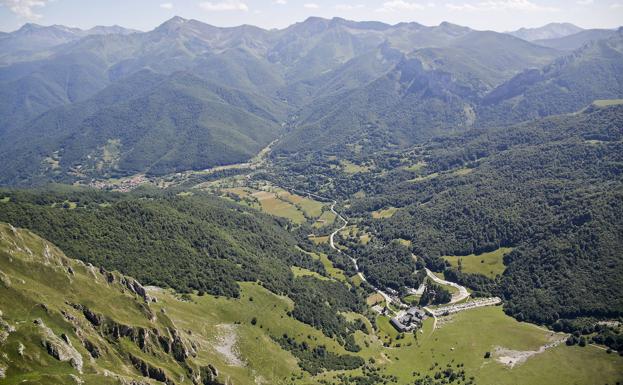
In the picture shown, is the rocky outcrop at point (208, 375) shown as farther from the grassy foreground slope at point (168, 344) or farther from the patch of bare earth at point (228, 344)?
the patch of bare earth at point (228, 344)

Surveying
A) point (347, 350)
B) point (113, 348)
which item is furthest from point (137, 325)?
point (347, 350)

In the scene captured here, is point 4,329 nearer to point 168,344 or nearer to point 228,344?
point 168,344

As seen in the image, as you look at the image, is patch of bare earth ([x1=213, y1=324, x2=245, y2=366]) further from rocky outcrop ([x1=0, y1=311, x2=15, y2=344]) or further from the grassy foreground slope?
rocky outcrop ([x1=0, y1=311, x2=15, y2=344])

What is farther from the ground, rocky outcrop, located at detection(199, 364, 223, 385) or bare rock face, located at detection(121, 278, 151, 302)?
bare rock face, located at detection(121, 278, 151, 302)

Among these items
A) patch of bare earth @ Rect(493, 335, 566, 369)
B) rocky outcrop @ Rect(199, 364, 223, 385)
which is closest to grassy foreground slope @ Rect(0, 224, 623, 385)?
rocky outcrop @ Rect(199, 364, 223, 385)

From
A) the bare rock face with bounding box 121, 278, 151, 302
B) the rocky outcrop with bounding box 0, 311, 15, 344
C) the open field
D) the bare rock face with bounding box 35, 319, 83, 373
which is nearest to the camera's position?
the rocky outcrop with bounding box 0, 311, 15, 344

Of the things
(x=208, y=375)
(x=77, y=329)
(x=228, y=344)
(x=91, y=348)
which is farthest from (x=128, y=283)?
(x=91, y=348)

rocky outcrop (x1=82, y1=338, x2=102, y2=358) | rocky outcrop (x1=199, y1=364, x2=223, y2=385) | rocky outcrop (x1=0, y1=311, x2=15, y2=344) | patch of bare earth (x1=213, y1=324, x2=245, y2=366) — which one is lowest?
patch of bare earth (x1=213, y1=324, x2=245, y2=366)

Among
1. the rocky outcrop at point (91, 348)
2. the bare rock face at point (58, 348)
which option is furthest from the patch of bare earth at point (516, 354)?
the bare rock face at point (58, 348)

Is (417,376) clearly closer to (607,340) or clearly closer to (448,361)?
(448,361)
